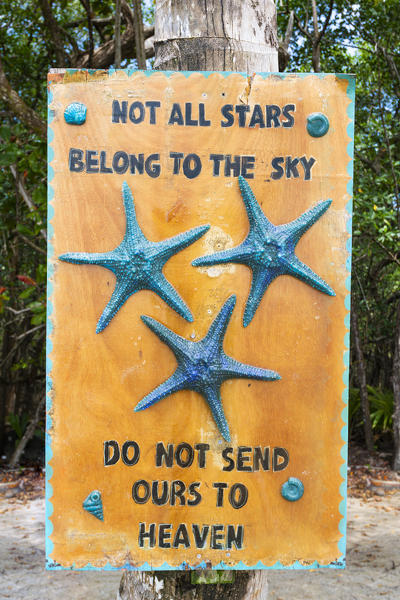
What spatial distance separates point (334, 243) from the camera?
66.5 inches

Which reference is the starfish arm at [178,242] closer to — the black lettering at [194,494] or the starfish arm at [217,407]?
the starfish arm at [217,407]

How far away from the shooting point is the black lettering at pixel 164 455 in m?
1.65

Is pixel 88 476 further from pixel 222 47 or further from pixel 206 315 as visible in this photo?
pixel 222 47

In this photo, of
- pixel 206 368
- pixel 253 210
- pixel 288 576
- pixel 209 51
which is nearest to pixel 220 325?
pixel 206 368

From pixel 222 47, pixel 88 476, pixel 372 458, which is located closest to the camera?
pixel 88 476

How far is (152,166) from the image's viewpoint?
166cm

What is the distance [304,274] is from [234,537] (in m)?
0.78

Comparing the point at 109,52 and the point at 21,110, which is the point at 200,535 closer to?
the point at 21,110

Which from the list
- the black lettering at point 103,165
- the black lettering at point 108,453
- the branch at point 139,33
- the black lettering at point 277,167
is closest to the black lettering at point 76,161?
the black lettering at point 103,165

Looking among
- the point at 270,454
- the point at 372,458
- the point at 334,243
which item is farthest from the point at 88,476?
the point at 372,458

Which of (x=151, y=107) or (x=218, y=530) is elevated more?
(x=151, y=107)

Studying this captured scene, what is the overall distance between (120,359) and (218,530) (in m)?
0.57

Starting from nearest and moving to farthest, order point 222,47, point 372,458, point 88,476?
1. point 88,476
2. point 222,47
3. point 372,458

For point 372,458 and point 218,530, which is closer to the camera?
point 218,530
